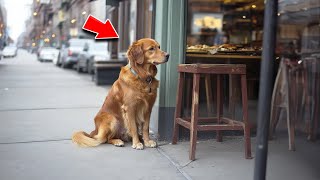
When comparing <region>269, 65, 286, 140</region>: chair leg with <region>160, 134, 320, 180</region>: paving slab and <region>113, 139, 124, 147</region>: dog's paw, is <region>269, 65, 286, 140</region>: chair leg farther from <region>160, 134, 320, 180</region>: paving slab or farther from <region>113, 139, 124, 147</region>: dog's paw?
<region>113, 139, 124, 147</region>: dog's paw

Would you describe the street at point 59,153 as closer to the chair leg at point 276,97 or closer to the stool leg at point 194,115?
the stool leg at point 194,115

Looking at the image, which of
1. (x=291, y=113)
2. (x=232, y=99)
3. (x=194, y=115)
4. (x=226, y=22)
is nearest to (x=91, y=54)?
(x=226, y=22)

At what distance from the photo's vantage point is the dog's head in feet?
17.0

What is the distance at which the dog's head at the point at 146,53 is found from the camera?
17.0ft

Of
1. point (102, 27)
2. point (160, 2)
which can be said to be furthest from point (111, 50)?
point (160, 2)

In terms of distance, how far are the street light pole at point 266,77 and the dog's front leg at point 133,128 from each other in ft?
8.83

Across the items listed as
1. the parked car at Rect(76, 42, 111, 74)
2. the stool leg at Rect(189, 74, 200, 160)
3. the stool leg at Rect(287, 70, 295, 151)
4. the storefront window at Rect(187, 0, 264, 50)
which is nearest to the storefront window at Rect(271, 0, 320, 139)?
the stool leg at Rect(287, 70, 295, 151)

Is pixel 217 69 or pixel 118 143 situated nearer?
pixel 217 69

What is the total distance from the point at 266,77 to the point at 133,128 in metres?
2.89

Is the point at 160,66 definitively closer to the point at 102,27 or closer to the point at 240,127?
the point at 240,127

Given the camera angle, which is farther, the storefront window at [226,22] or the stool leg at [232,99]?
the storefront window at [226,22]

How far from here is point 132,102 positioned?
5.36m

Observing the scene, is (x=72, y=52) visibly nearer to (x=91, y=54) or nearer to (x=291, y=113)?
(x=91, y=54)

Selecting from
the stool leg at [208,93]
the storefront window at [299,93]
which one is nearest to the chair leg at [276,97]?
the storefront window at [299,93]
